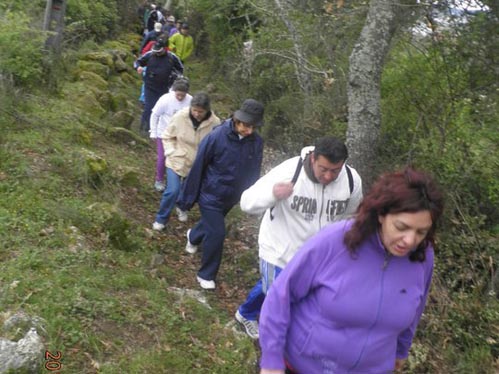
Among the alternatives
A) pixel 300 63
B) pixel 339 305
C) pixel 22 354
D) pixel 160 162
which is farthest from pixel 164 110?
pixel 339 305

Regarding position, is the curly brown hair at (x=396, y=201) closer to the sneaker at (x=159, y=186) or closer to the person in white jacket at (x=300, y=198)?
the person in white jacket at (x=300, y=198)

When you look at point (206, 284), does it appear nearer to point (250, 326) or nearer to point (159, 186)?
point (250, 326)

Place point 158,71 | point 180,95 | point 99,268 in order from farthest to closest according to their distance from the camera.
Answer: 1. point 158,71
2. point 180,95
3. point 99,268

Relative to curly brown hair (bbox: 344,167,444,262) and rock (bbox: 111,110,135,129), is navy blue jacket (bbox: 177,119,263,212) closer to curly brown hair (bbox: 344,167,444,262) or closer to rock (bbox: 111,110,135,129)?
curly brown hair (bbox: 344,167,444,262)

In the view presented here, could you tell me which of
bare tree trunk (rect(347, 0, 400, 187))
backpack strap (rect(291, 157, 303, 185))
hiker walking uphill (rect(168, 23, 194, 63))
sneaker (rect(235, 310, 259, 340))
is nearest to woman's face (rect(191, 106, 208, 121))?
bare tree trunk (rect(347, 0, 400, 187))

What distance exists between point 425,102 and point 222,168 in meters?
2.71

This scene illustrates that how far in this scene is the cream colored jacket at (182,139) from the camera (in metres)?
6.55

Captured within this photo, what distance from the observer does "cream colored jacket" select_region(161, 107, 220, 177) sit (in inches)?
258

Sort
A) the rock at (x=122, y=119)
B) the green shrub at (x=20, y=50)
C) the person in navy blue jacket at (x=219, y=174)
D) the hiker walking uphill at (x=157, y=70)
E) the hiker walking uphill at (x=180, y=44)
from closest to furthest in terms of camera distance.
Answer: the person in navy blue jacket at (x=219, y=174) < the green shrub at (x=20, y=50) < the hiker walking uphill at (x=157, y=70) < the rock at (x=122, y=119) < the hiker walking uphill at (x=180, y=44)

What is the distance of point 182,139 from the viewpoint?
21.5 ft

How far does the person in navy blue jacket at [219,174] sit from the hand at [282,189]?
4.97ft

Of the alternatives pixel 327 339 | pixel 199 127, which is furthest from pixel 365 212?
pixel 199 127

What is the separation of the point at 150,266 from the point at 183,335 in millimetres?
1371

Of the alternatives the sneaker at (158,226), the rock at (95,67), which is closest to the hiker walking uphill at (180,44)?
the rock at (95,67)
